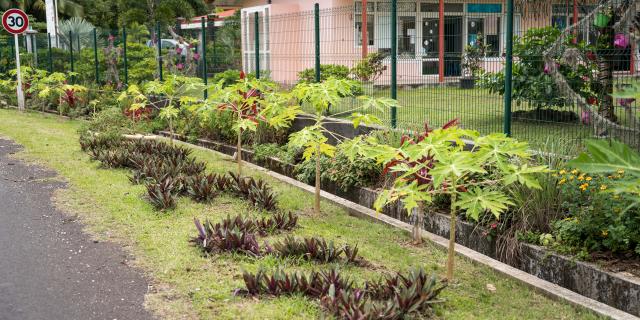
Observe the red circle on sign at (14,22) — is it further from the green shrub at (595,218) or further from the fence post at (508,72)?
the green shrub at (595,218)

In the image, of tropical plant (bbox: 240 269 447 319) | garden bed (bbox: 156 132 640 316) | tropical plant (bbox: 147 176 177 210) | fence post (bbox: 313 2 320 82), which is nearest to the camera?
tropical plant (bbox: 240 269 447 319)

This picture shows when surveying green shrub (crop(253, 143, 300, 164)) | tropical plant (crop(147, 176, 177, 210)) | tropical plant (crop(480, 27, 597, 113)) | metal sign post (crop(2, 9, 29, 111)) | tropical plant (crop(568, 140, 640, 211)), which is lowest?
tropical plant (crop(147, 176, 177, 210))

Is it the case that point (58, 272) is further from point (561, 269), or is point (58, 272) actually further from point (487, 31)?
point (487, 31)

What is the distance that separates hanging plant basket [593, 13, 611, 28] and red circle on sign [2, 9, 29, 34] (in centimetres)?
1533

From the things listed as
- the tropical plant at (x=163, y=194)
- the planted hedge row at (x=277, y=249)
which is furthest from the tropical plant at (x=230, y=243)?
the tropical plant at (x=163, y=194)

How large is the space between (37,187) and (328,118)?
4.21 m

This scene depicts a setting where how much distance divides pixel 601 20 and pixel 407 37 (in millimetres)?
2621

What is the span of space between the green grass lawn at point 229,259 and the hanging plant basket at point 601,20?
12.9 feet

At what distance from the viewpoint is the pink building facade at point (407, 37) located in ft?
28.6

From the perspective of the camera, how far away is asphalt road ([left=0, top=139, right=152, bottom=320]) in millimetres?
5094

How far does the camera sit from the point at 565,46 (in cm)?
849

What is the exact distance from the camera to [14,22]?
19109 millimetres

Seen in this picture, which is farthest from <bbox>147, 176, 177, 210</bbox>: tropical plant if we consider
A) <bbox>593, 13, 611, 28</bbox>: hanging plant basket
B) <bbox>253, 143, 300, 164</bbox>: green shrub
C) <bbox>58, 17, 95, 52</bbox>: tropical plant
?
<bbox>58, 17, 95, 52</bbox>: tropical plant

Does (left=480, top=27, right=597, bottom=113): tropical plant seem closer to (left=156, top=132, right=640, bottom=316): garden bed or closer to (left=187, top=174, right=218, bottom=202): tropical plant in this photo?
(left=156, top=132, right=640, bottom=316): garden bed
